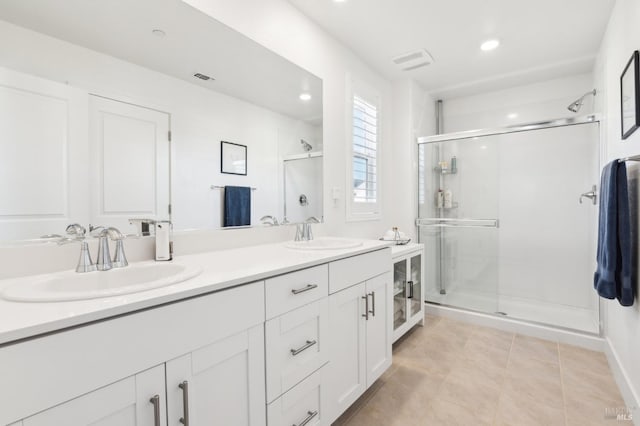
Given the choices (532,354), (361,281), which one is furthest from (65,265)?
(532,354)

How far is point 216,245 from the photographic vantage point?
1.56 meters

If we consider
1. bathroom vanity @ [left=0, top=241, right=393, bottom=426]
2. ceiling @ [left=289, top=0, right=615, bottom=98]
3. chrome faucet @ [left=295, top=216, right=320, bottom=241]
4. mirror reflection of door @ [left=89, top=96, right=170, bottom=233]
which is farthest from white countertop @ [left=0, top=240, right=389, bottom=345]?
ceiling @ [left=289, top=0, right=615, bottom=98]

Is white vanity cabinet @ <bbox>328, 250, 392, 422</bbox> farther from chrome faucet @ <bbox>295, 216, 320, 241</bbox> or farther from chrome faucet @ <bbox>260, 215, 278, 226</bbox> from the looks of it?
chrome faucet @ <bbox>260, 215, 278, 226</bbox>

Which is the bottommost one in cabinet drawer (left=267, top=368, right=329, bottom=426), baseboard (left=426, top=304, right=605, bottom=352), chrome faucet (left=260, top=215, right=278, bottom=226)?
baseboard (left=426, top=304, right=605, bottom=352)

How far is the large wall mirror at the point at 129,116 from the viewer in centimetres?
99

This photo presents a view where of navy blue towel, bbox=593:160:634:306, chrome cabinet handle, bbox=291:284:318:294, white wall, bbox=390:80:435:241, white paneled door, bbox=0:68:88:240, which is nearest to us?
white paneled door, bbox=0:68:88:240

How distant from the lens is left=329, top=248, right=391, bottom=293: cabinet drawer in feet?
4.61

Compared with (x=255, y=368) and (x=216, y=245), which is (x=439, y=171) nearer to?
(x=216, y=245)

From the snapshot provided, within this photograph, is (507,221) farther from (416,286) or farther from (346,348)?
(346,348)

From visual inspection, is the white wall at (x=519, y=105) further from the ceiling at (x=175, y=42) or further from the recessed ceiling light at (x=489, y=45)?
the ceiling at (x=175, y=42)

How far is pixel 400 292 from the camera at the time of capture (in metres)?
2.46

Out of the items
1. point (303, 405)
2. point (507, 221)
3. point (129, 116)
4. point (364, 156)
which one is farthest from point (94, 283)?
point (507, 221)

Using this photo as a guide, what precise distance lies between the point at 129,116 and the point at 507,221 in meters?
3.42

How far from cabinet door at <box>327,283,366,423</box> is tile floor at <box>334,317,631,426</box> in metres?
0.19
